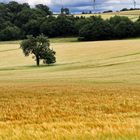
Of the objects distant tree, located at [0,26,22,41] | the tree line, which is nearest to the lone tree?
the tree line

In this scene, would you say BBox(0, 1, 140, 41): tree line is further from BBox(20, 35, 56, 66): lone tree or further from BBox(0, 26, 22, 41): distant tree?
BBox(20, 35, 56, 66): lone tree

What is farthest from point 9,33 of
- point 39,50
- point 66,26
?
point 39,50

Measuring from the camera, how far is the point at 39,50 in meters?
104

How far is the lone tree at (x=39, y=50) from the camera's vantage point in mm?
100750

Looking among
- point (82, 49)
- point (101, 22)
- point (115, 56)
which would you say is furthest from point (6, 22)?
point (115, 56)

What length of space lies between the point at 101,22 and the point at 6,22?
5023cm

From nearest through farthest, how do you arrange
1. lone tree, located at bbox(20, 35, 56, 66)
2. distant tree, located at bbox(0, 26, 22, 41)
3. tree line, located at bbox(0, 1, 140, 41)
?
lone tree, located at bbox(20, 35, 56, 66)
tree line, located at bbox(0, 1, 140, 41)
distant tree, located at bbox(0, 26, 22, 41)

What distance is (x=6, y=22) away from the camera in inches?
6905

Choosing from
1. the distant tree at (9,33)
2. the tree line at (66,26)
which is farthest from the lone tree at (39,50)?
the distant tree at (9,33)

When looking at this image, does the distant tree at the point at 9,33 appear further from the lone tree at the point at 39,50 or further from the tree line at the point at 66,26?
the lone tree at the point at 39,50

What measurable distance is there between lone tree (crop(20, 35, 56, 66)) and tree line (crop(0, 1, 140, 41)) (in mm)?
35565

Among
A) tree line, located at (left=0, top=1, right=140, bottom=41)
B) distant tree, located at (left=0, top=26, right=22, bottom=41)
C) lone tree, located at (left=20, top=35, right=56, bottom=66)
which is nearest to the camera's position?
lone tree, located at (left=20, top=35, right=56, bottom=66)

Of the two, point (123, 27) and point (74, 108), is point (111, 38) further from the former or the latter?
point (74, 108)

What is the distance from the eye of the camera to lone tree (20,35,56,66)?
3967 inches
